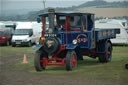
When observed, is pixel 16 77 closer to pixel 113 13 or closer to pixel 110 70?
pixel 110 70

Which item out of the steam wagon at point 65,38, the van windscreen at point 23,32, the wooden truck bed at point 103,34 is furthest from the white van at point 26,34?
the steam wagon at point 65,38

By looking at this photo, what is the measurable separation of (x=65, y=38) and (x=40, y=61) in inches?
56.4

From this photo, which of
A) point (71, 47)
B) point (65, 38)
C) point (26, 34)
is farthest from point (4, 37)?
point (71, 47)

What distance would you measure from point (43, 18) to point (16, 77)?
350cm

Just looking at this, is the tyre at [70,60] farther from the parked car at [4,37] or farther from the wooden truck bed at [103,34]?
the parked car at [4,37]

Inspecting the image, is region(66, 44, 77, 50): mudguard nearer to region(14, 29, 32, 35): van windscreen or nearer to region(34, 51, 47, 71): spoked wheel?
region(34, 51, 47, 71): spoked wheel

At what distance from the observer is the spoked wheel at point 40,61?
13.4 metres

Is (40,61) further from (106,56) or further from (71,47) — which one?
(106,56)

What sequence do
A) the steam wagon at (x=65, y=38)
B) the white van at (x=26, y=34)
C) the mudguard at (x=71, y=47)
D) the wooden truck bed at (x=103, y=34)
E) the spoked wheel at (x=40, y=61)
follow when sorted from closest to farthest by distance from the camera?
the mudguard at (x=71, y=47) → the steam wagon at (x=65, y=38) → the spoked wheel at (x=40, y=61) → the wooden truck bed at (x=103, y=34) → the white van at (x=26, y=34)

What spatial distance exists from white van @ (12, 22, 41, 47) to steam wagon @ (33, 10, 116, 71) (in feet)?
51.4

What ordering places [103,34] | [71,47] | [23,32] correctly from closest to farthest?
[71,47], [103,34], [23,32]

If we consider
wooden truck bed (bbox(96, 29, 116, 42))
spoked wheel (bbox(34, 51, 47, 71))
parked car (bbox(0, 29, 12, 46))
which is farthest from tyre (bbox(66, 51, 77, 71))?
parked car (bbox(0, 29, 12, 46))

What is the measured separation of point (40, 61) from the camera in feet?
44.9

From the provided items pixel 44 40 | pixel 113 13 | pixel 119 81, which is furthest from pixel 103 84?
pixel 113 13
